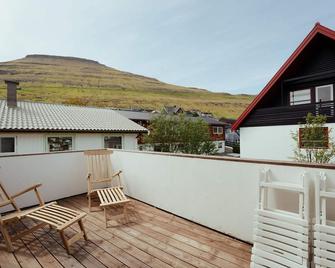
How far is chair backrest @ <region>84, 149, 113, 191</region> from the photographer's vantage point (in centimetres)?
466

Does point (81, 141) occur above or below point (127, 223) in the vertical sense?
above

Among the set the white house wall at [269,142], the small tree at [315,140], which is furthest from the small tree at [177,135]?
the small tree at [315,140]

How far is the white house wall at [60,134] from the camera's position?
848 cm

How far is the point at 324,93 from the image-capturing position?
825cm

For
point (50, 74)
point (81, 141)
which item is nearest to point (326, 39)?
point (81, 141)

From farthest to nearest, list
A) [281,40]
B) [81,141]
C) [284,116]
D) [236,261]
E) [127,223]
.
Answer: [281,40] → [81,141] → [284,116] → [127,223] → [236,261]

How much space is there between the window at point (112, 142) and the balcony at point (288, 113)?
22.6 ft

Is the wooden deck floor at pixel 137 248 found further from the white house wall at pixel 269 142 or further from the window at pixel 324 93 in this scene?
the window at pixel 324 93

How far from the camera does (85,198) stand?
467 centimetres

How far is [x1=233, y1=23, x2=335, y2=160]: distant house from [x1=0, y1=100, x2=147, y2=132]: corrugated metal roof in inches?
256

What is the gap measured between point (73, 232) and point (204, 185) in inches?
80.7

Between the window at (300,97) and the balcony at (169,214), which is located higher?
the window at (300,97)

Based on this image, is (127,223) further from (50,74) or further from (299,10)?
(50,74)

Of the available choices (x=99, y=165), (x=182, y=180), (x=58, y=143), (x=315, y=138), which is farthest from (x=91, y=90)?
(x=182, y=180)
